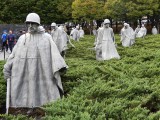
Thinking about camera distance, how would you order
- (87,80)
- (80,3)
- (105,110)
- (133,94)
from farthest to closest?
(80,3) → (87,80) → (133,94) → (105,110)

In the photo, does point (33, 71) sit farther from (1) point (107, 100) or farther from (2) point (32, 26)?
(1) point (107, 100)

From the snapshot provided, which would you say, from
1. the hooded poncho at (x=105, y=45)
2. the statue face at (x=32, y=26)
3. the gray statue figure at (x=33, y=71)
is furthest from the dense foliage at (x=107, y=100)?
the hooded poncho at (x=105, y=45)

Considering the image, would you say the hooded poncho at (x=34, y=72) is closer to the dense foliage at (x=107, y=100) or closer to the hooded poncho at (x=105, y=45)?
the dense foliage at (x=107, y=100)

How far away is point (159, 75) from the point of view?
8.49 meters

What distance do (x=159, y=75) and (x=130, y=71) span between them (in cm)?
83

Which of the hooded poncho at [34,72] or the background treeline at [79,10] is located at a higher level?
the background treeline at [79,10]

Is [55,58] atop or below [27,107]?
atop

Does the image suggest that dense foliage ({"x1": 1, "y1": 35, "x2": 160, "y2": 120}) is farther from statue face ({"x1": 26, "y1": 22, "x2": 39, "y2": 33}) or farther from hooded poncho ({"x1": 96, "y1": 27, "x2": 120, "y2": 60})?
hooded poncho ({"x1": 96, "y1": 27, "x2": 120, "y2": 60})

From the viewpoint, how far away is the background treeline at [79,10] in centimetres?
5072

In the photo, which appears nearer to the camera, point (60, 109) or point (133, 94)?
point (60, 109)

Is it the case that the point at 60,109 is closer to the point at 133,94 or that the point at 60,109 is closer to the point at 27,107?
the point at 133,94

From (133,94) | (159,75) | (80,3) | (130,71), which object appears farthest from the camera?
(80,3)

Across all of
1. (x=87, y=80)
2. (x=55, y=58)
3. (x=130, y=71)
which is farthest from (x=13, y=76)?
(x=130, y=71)

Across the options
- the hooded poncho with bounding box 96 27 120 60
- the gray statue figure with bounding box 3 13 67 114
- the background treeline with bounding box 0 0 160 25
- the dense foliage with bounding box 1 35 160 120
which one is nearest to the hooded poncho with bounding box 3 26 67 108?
the gray statue figure with bounding box 3 13 67 114
